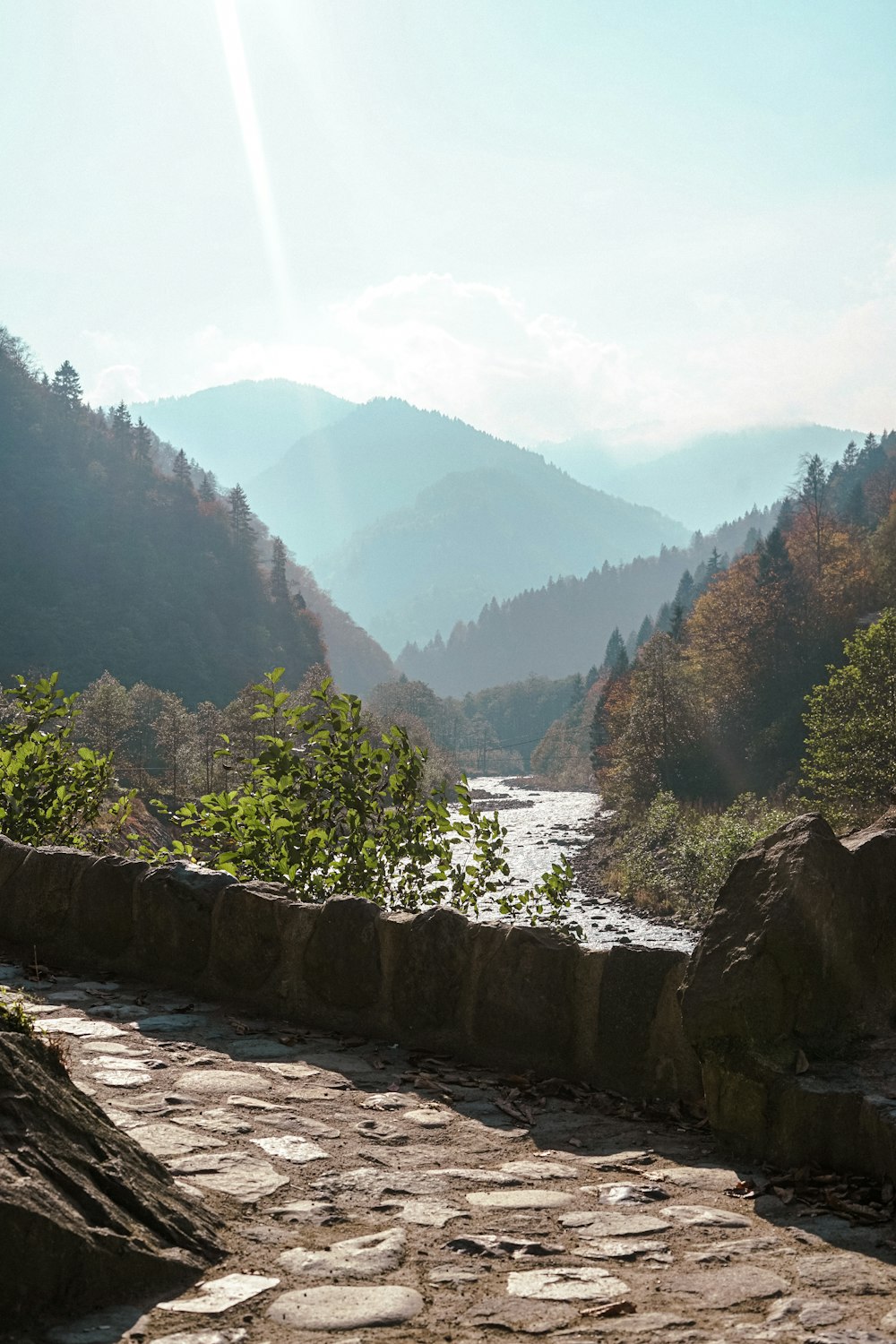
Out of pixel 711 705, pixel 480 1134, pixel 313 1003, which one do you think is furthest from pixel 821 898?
pixel 711 705

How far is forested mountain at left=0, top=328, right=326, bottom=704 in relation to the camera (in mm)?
104250

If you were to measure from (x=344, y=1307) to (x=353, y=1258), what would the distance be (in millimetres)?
298

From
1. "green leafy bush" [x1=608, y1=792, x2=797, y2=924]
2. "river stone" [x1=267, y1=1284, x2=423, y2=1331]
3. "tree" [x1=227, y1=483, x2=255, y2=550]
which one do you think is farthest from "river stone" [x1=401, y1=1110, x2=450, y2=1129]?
"tree" [x1=227, y1=483, x2=255, y2=550]

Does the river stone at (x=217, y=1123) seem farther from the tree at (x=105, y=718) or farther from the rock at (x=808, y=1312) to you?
the tree at (x=105, y=718)

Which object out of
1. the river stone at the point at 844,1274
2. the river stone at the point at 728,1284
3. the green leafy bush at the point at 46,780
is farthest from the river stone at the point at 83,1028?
the river stone at the point at 844,1274

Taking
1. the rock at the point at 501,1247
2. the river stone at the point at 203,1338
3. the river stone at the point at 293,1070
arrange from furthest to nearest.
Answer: the river stone at the point at 293,1070, the rock at the point at 501,1247, the river stone at the point at 203,1338

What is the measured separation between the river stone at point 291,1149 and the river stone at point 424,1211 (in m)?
0.44

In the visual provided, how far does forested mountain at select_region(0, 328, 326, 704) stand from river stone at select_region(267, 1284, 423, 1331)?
98754 mm

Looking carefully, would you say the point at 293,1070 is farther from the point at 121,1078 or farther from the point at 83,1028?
the point at 83,1028

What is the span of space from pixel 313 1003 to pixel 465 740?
152 m

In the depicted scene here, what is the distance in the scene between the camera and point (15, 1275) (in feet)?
6.88

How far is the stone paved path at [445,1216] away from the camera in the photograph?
2250mm

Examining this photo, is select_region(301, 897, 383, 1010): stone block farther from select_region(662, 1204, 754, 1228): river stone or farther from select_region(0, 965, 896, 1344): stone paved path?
select_region(662, 1204, 754, 1228): river stone

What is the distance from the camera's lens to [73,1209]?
7.42 ft
